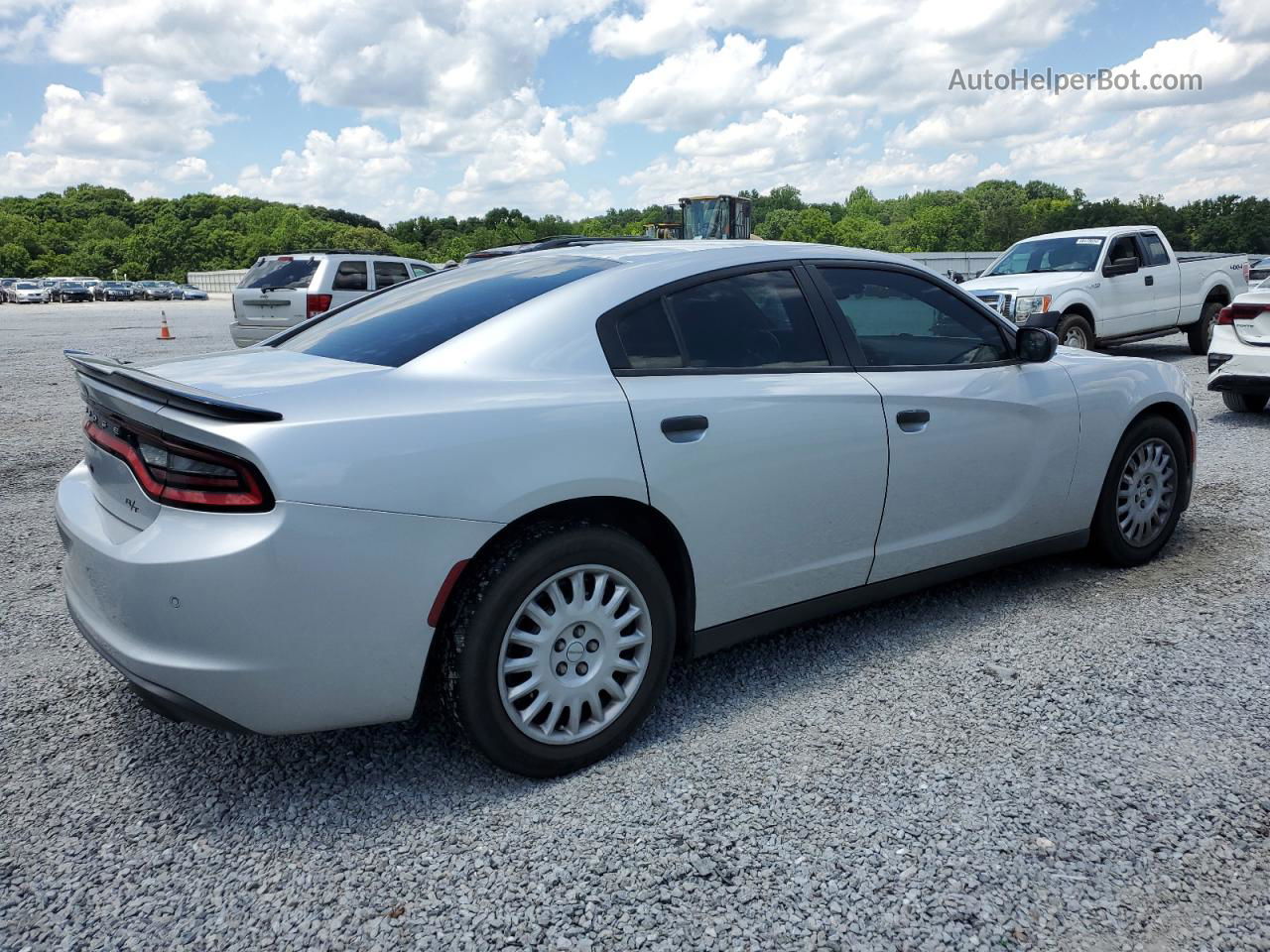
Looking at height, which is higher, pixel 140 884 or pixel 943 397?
pixel 943 397

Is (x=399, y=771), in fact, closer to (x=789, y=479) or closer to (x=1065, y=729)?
(x=789, y=479)

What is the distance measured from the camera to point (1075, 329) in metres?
12.5

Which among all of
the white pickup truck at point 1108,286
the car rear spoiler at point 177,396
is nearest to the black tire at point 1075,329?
the white pickup truck at point 1108,286

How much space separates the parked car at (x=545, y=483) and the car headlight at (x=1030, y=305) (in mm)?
8406

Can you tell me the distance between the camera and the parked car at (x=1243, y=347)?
29.1 feet

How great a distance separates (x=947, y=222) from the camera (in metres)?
119

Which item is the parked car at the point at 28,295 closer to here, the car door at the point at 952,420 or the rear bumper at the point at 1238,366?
the rear bumper at the point at 1238,366

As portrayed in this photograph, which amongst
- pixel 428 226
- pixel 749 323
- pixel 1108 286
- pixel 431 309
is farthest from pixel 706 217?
pixel 428 226

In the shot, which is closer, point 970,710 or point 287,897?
point 287,897

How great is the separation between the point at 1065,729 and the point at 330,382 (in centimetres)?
253

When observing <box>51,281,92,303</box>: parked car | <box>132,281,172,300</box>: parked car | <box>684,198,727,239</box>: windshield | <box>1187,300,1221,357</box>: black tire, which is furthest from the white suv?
<box>132,281,172,300</box>: parked car

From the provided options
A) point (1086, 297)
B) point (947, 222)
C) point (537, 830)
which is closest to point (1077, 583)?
point (537, 830)

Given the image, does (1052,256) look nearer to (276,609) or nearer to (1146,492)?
(1146,492)

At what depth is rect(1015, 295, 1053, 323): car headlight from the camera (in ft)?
39.7
